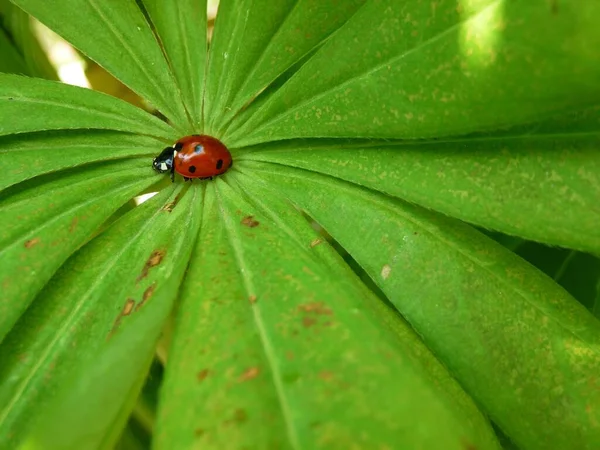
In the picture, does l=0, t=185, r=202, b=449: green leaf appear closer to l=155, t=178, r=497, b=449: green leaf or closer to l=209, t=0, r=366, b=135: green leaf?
l=155, t=178, r=497, b=449: green leaf

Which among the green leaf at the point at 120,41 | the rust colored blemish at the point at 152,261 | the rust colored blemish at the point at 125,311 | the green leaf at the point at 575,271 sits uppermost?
the green leaf at the point at 120,41

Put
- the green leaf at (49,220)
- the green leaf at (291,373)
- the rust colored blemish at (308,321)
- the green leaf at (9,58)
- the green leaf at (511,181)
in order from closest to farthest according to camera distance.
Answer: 1. the green leaf at (291,373)
2. the rust colored blemish at (308,321)
3. the green leaf at (511,181)
4. the green leaf at (49,220)
5. the green leaf at (9,58)

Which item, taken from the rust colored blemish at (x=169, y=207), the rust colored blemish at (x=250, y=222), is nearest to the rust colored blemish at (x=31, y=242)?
the rust colored blemish at (x=169, y=207)

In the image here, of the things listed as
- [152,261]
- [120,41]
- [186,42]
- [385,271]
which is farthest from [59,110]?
[385,271]

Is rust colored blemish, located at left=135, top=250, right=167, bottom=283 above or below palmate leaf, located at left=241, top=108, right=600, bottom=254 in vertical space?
above

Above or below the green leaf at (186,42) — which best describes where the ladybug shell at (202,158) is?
below

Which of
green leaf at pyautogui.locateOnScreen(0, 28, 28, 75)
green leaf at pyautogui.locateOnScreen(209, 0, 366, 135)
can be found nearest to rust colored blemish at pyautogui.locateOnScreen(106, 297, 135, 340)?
green leaf at pyautogui.locateOnScreen(209, 0, 366, 135)

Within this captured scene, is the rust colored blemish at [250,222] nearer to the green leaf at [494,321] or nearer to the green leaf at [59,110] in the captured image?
the green leaf at [494,321]

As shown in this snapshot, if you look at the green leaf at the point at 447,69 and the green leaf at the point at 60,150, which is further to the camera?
the green leaf at the point at 60,150
